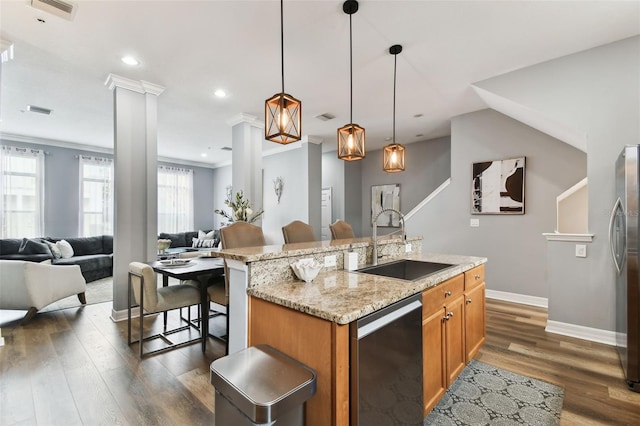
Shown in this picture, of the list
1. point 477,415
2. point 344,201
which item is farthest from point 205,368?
point 344,201

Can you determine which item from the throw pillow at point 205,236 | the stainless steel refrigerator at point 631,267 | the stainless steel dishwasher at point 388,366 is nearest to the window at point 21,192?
the throw pillow at point 205,236

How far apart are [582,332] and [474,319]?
61.5 inches

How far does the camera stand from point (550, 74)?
10.3ft

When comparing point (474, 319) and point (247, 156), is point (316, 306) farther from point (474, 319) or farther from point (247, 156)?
point (247, 156)

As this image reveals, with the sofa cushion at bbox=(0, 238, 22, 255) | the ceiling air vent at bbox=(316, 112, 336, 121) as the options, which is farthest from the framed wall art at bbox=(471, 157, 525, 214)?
the sofa cushion at bbox=(0, 238, 22, 255)

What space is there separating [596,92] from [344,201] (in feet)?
15.7

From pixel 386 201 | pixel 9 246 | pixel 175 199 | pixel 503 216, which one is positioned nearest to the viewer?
pixel 503 216

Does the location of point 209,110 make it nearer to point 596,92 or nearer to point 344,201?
point 344,201

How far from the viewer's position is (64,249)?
5.69 m

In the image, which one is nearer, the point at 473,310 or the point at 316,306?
the point at 316,306

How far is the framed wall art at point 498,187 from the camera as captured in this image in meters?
4.08

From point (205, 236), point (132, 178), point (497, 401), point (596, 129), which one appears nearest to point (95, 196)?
point (205, 236)

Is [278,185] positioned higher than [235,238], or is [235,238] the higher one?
[278,185]

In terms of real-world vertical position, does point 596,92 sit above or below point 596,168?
above
